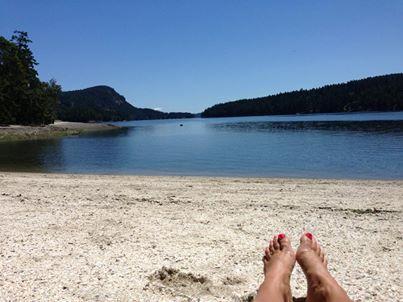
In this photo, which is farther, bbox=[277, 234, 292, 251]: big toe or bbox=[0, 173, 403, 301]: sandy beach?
bbox=[277, 234, 292, 251]: big toe

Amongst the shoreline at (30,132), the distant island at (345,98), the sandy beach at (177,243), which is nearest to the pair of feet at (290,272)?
the sandy beach at (177,243)

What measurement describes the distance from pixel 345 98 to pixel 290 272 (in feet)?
554

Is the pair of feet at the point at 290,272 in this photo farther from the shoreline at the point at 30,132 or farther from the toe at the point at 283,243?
the shoreline at the point at 30,132

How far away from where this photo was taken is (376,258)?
4676 mm

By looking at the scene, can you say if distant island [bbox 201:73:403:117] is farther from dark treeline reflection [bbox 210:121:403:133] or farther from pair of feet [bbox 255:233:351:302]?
pair of feet [bbox 255:233:351:302]

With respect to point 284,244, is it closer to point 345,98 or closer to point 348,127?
point 348,127

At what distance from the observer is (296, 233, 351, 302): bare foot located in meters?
3.02

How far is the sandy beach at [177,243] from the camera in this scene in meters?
3.83

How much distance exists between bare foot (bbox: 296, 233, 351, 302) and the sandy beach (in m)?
0.33

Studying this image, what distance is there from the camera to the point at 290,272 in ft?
11.9

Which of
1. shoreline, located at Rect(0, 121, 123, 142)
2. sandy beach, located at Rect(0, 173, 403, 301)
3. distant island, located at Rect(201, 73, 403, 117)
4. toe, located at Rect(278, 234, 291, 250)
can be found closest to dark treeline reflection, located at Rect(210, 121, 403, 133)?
shoreline, located at Rect(0, 121, 123, 142)

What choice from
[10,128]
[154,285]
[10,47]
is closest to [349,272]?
[154,285]

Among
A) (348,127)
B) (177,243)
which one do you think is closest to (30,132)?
(348,127)

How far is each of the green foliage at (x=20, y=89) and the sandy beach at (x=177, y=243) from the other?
56.1 m
